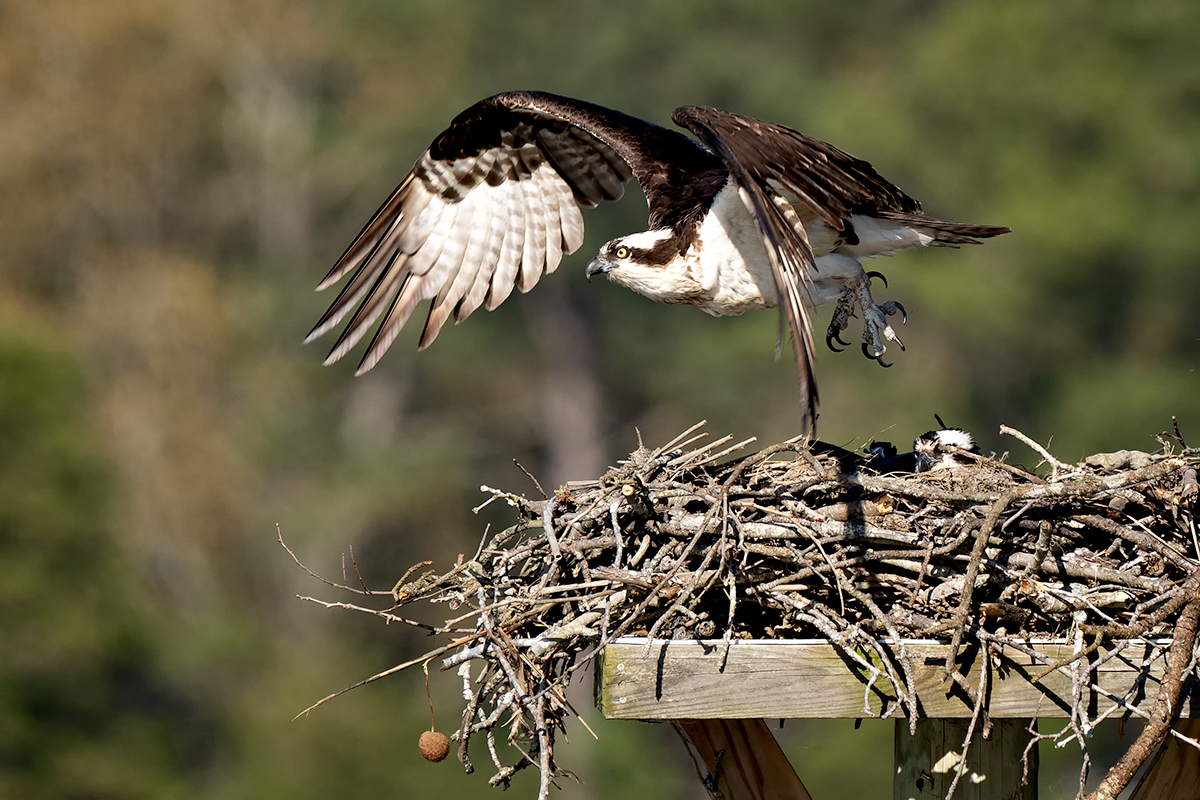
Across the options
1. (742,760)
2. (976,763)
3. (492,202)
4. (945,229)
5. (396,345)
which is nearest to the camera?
(976,763)

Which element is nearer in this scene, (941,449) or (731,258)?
(941,449)

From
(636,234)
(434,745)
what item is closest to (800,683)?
(434,745)

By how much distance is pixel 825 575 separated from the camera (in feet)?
11.7

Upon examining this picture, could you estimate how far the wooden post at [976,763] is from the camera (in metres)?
3.49

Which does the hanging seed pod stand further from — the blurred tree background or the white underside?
the blurred tree background

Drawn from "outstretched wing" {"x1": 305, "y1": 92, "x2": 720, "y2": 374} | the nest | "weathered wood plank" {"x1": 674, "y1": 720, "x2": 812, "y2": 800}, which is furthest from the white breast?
"weathered wood plank" {"x1": 674, "y1": 720, "x2": 812, "y2": 800}

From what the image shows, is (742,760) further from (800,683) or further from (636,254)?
(636,254)

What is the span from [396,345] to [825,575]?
680 inches

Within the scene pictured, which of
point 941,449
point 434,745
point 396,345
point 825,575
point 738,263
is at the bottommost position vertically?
point 396,345

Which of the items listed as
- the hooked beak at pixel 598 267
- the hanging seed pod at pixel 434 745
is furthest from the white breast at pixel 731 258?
the hanging seed pod at pixel 434 745

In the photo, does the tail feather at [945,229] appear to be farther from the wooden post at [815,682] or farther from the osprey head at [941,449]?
the wooden post at [815,682]

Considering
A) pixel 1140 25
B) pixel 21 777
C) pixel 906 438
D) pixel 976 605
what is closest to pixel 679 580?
pixel 976 605

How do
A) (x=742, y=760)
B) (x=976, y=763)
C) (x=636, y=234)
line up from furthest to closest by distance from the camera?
(x=636, y=234)
(x=742, y=760)
(x=976, y=763)

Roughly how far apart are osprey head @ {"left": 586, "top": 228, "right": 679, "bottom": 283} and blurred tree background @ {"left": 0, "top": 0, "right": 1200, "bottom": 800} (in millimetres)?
7812
